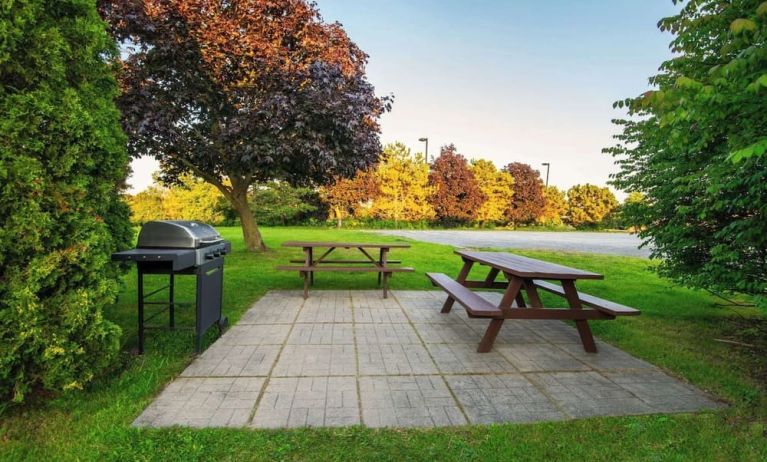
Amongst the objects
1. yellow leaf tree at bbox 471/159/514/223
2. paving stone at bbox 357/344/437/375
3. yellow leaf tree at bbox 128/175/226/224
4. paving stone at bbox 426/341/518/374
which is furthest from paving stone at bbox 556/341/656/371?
yellow leaf tree at bbox 471/159/514/223

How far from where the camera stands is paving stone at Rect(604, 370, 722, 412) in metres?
2.78

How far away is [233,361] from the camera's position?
11.3ft

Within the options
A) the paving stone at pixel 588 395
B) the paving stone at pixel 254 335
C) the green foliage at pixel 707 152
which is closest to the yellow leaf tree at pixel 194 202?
the paving stone at pixel 254 335

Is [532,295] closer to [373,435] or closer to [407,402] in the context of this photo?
[407,402]

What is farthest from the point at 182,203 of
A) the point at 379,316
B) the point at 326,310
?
the point at 379,316

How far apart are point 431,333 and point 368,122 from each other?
7904 millimetres

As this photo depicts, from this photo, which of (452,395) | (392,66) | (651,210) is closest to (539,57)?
(392,66)

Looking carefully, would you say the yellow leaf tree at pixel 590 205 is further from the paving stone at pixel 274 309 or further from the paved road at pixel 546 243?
the paving stone at pixel 274 309

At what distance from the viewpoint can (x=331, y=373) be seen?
3.23m

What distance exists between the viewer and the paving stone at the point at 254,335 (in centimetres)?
399

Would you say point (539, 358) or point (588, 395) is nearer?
point (588, 395)

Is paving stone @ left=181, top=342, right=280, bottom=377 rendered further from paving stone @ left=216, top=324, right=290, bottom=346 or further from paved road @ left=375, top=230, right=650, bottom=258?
paved road @ left=375, top=230, right=650, bottom=258

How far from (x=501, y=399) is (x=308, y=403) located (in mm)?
1337

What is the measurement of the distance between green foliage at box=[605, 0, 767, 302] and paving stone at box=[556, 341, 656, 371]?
111 cm
